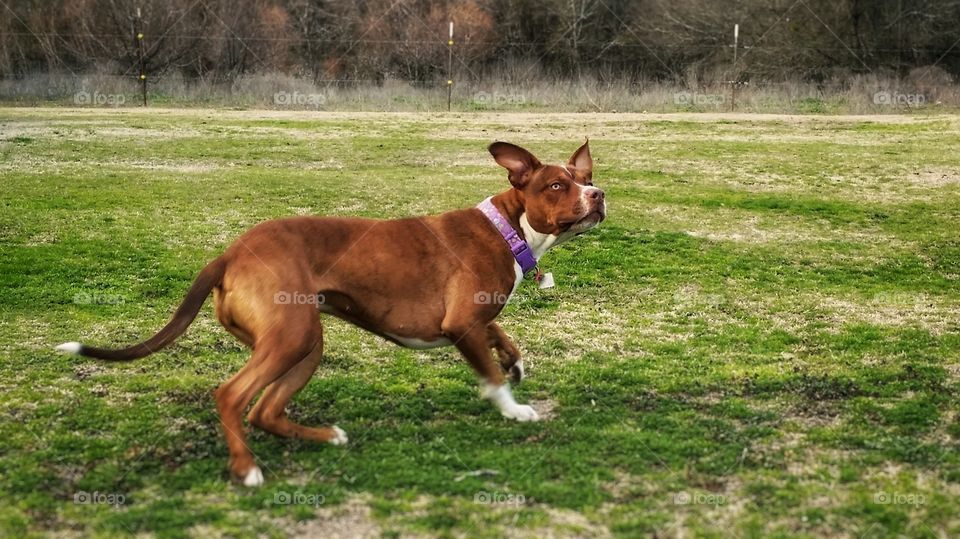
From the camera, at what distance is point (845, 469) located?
5926mm

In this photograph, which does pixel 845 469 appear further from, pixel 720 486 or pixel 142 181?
pixel 142 181

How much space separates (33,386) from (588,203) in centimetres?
412

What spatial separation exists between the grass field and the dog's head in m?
1.26

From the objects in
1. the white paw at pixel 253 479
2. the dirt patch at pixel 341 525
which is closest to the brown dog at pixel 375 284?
the white paw at pixel 253 479

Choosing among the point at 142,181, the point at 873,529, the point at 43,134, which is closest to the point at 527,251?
the point at 873,529

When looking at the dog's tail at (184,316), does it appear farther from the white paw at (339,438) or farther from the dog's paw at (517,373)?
the dog's paw at (517,373)

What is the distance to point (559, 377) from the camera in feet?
26.2

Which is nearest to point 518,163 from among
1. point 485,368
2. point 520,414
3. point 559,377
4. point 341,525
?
point 485,368

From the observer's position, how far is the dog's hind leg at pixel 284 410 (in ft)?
20.8

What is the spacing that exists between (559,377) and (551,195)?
1.65 meters

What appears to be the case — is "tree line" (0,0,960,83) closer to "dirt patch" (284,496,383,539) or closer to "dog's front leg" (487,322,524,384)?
"dog's front leg" (487,322,524,384)

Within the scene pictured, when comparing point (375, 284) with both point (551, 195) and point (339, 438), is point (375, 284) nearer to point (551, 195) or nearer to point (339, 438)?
point (339, 438)

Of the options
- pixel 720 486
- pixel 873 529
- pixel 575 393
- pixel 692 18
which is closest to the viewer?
pixel 873 529

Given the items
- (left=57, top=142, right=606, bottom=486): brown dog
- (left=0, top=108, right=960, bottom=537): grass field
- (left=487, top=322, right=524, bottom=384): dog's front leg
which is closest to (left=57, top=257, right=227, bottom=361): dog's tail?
(left=57, top=142, right=606, bottom=486): brown dog
